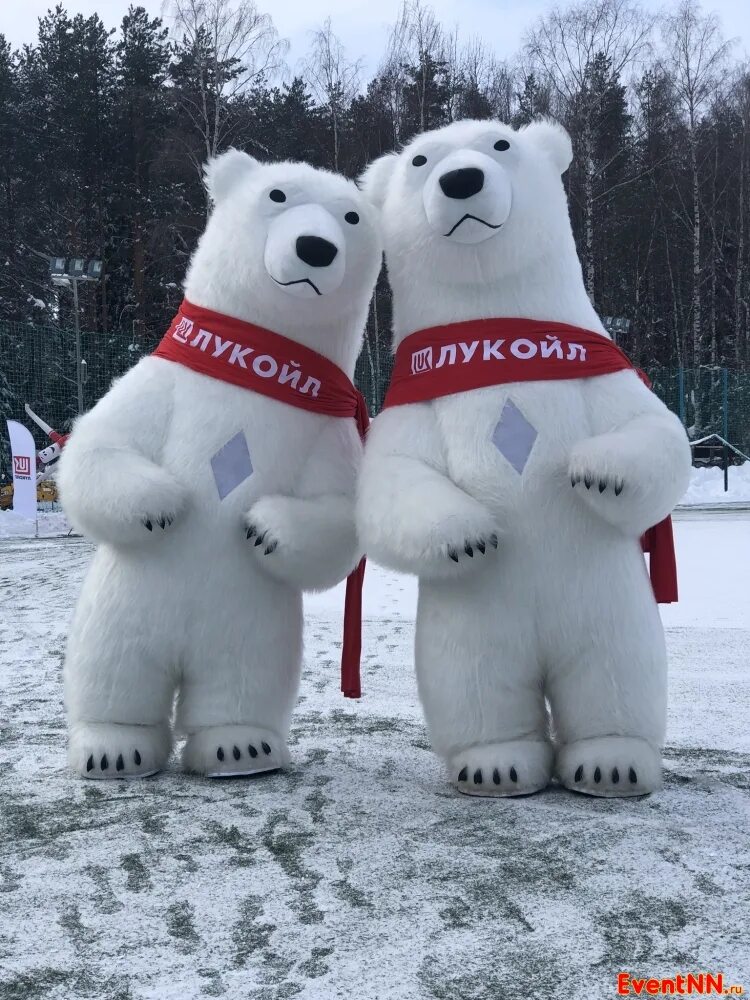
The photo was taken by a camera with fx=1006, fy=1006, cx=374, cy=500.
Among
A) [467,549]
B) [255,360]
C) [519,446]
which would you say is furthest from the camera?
[255,360]

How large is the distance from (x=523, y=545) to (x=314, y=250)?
78 centimetres

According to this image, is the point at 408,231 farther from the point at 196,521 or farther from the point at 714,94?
the point at 714,94

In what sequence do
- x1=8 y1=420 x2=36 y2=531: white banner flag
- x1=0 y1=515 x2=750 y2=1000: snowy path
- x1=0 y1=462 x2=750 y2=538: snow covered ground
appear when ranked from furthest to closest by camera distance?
1. x1=0 y1=462 x2=750 y2=538: snow covered ground
2. x1=8 y1=420 x2=36 y2=531: white banner flag
3. x1=0 y1=515 x2=750 y2=1000: snowy path

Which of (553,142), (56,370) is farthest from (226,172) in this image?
(56,370)

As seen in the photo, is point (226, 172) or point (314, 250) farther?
point (226, 172)

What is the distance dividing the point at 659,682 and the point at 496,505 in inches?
20.1

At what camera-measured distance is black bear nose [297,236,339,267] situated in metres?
2.19

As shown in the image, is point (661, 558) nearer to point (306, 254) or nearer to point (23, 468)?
point (306, 254)

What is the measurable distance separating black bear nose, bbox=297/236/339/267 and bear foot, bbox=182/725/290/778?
1043 mm

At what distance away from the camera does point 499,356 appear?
7.12ft

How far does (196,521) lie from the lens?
220 centimetres

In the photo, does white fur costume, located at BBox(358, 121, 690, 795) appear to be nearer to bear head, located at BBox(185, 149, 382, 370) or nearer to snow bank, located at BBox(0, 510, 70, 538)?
bear head, located at BBox(185, 149, 382, 370)

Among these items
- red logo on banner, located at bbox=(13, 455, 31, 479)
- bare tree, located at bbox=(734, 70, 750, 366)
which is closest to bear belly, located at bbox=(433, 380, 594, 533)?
red logo on banner, located at bbox=(13, 455, 31, 479)

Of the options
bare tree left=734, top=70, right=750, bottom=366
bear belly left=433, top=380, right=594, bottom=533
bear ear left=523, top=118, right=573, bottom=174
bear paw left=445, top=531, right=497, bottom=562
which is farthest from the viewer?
bare tree left=734, top=70, right=750, bottom=366
